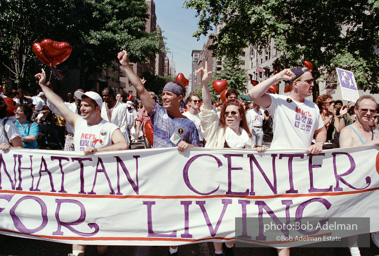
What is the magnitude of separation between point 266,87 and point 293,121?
49 cm

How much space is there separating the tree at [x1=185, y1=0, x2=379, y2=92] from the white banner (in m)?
9.35

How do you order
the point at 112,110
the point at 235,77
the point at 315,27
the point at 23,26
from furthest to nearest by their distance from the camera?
1. the point at 235,77
2. the point at 23,26
3. the point at 315,27
4. the point at 112,110

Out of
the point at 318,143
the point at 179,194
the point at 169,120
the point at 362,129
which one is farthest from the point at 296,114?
the point at 179,194

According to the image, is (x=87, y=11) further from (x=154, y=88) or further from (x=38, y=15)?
(x=154, y=88)

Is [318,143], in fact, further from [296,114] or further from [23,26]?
[23,26]

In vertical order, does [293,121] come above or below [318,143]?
above

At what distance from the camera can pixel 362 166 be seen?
129 inches

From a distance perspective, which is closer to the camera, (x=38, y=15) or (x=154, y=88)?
(x=38, y=15)

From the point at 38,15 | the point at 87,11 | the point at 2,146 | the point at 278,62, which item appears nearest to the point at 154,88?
the point at 87,11

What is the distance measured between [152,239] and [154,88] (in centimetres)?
5219

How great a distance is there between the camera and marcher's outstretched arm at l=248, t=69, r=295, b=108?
9.47ft

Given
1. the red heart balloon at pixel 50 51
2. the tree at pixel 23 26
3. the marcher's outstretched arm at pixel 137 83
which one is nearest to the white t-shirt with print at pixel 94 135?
the marcher's outstretched arm at pixel 137 83

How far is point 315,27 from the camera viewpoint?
1251 cm

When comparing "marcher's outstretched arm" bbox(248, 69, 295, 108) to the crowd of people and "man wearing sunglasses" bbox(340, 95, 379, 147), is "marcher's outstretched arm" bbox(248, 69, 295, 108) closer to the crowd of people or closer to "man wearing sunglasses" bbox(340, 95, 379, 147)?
the crowd of people
